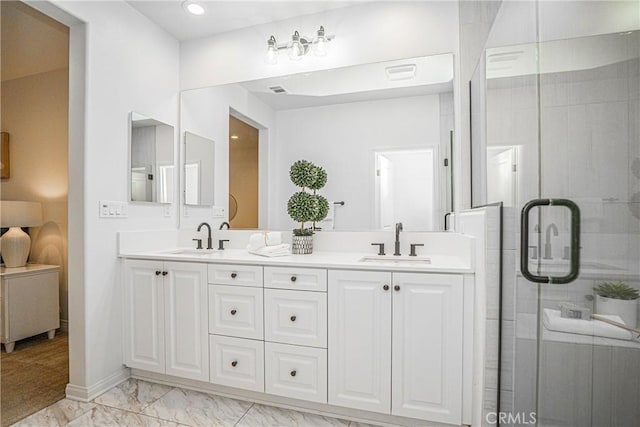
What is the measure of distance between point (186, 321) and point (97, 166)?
110 cm

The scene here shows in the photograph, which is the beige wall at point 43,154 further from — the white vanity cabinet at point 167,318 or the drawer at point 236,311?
the drawer at point 236,311

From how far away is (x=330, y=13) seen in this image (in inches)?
94.7

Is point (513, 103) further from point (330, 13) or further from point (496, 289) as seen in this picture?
point (330, 13)

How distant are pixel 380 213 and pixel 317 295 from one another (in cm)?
80

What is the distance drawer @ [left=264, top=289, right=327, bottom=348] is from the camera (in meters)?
1.76

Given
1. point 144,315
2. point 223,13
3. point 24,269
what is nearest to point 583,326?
point 144,315

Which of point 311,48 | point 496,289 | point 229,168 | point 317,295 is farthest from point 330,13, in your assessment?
point 496,289

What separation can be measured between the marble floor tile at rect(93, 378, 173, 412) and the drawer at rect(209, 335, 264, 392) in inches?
15.1

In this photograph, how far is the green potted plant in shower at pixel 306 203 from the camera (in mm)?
2264

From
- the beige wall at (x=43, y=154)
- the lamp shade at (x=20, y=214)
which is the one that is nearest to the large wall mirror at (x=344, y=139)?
the beige wall at (x=43, y=154)

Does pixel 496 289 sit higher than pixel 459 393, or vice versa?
pixel 496 289

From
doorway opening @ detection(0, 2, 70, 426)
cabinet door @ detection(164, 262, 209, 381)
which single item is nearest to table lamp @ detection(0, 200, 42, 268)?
doorway opening @ detection(0, 2, 70, 426)

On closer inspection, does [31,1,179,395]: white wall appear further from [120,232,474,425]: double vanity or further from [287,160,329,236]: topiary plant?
[287,160,329,236]: topiary plant

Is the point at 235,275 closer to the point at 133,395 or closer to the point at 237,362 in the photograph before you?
the point at 237,362
